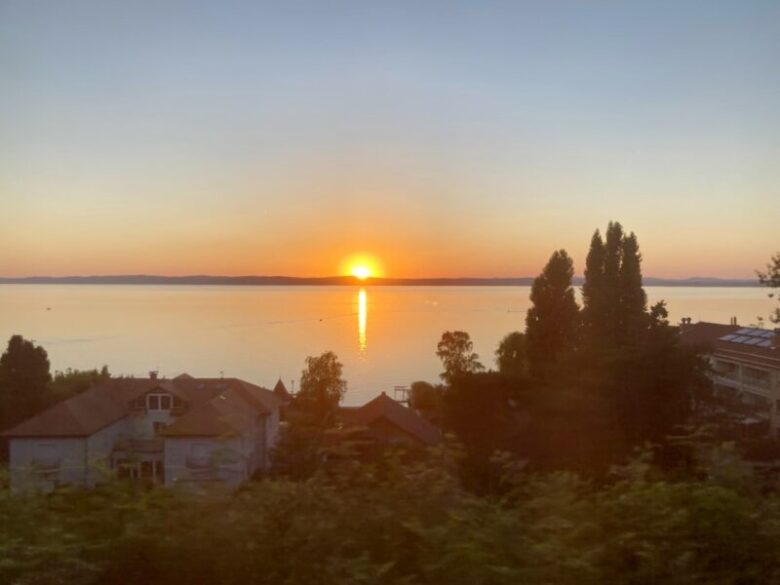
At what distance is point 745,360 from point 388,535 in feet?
59.6

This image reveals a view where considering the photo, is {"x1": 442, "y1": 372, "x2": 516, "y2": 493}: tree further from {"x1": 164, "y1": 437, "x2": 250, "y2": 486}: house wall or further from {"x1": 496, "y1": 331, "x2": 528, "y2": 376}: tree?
{"x1": 496, "y1": 331, "x2": 528, "y2": 376}: tree

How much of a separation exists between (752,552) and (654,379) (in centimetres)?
847

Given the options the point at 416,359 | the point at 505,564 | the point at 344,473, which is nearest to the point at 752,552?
the point at 505,564

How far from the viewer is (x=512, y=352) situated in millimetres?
27844

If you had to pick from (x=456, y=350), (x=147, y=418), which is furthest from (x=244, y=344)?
(x=147, y=418)

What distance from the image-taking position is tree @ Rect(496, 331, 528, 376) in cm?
2496

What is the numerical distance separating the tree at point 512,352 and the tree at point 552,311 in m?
1.06

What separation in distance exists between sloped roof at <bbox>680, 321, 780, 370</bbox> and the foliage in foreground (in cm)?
1066

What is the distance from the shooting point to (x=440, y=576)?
2.71 meters

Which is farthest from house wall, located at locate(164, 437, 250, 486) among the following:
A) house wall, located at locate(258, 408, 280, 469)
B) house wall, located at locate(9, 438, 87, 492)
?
house wall, located at locate(9, 438, 87, 492)

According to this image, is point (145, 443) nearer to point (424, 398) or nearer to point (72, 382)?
point (424, 398)

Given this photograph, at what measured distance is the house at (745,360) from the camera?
563 inches

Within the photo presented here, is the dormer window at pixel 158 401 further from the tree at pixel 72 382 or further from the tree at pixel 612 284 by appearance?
the tree at pixel 612 284

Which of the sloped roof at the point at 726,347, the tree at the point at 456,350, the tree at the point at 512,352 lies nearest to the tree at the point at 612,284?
the sloped roof at the point at 726,347
